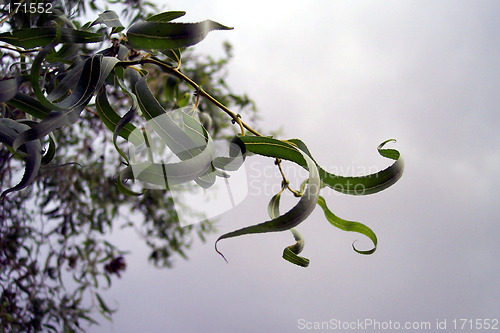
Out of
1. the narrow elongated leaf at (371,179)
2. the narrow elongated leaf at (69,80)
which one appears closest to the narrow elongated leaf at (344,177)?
the narrow elongated leaf at (371,179)

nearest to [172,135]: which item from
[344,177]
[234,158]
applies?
[234,158]

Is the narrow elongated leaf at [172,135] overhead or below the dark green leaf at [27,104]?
below

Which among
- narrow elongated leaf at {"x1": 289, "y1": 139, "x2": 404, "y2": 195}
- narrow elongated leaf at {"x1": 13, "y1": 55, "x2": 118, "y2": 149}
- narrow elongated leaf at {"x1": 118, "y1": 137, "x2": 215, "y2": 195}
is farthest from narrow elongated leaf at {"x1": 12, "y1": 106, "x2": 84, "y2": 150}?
narrow elongated leaf at {"x1": 289, "y1": 139, "x2": 404, "y2": 195}

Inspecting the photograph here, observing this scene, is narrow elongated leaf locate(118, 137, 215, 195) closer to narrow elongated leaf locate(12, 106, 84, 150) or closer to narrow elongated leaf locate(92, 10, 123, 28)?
narrow elongated leaf locate(12, 106, 84, 150)

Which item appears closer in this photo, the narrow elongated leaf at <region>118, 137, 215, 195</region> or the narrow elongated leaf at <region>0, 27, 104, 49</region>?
the narrow elongated leaf at <region>118, 137, 215, 195</region>

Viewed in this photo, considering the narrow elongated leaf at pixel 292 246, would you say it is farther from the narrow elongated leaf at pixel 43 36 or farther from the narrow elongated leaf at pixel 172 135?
the narrow elongated leaf at pixel 43 36

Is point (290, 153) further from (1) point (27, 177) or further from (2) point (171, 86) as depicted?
(2) point (171, 86)
